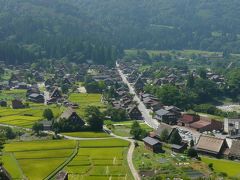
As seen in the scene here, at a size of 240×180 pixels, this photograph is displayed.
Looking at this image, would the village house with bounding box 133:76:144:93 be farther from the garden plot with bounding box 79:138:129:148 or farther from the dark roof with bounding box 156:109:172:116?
the garden plot with bounding box 79:138:129:148

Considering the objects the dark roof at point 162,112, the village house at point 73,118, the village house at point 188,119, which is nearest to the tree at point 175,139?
the village house at point 73,118

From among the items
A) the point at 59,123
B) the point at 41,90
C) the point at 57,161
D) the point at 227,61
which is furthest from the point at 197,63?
the point at 57,161

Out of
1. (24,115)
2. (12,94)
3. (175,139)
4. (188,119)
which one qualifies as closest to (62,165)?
(175,139)

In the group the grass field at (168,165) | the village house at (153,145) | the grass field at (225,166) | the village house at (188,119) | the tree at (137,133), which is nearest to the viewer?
→ the grass field at (168,165)

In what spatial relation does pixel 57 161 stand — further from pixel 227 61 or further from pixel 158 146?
pixel 227 61

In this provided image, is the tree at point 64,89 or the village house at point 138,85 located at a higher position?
the tree at point 64,89

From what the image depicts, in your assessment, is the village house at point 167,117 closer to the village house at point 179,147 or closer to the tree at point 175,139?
the tree at point 175,139
